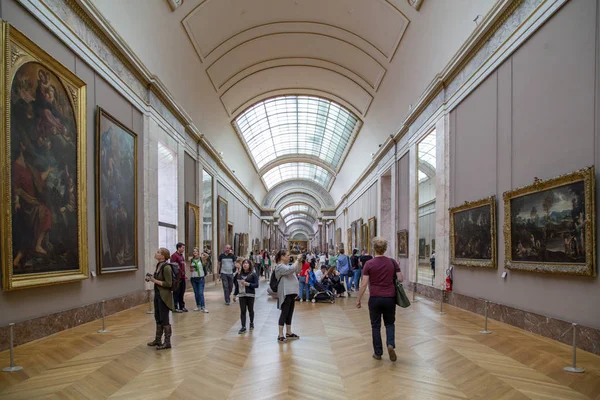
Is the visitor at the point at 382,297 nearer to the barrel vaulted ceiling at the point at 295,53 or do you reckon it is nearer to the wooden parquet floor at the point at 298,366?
the wooden parquet floor at the point at 298,366

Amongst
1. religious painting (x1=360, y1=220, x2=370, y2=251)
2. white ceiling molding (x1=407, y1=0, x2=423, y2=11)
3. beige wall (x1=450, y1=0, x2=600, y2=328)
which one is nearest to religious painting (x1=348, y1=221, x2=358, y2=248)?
religious painting (x1=360, y1=220, x2=370, y2=251)

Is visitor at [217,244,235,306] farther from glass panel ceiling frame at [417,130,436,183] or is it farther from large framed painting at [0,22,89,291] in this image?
glass panel ceiling frame at [417,130,436,183]

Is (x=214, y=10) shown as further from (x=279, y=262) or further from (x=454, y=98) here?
(x=279, y=262)

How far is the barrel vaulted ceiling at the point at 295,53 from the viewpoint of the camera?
12.7 meters

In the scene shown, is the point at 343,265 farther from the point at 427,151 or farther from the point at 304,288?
the point at 427,151

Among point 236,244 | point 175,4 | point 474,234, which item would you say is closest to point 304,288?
point 474,234

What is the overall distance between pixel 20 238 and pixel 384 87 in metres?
16.7

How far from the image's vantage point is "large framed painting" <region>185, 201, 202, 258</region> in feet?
59.0

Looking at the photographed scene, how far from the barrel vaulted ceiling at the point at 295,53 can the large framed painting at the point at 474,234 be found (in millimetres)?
4582

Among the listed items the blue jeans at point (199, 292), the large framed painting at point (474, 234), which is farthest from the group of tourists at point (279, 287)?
the large framed painting at point (474, 234)

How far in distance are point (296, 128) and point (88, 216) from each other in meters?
31.0

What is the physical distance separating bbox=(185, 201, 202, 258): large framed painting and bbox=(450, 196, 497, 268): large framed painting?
35.8 feet

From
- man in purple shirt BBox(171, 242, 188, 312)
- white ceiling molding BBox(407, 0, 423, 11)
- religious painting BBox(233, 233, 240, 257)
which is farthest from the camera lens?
religious painting BBox(233, 233, 240, 257)

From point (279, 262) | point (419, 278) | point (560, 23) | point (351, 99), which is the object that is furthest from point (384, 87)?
point (279, 262)
